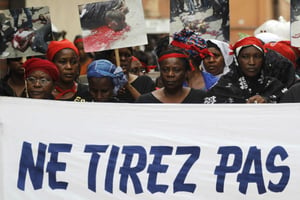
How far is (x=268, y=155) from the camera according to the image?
15.5 feet

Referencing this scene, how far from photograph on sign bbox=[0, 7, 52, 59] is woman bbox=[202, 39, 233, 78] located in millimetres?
1523

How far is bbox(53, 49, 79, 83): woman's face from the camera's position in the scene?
22.2 feet

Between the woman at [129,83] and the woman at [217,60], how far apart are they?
531 mm

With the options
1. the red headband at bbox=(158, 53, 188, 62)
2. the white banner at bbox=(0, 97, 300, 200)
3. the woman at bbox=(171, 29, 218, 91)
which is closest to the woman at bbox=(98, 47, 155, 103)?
the woman at bbox=(171, 29, 218, 91)

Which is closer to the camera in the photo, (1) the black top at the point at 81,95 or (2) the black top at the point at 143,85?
(1) the black top at the point at 81,95

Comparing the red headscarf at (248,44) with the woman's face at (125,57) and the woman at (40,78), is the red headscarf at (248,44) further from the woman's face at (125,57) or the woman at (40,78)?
the woman at (40,78)

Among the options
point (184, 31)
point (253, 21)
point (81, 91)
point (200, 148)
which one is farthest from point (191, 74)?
point (253, 21)

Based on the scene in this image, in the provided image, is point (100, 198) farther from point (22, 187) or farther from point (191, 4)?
point (191, 4)

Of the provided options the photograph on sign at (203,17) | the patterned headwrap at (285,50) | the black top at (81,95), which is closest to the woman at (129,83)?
the black top at (81,95)

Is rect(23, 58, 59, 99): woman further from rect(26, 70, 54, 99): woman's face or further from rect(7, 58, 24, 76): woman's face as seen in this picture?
rect(7, 58, 24, 76): woman's face

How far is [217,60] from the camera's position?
7129 millimetres

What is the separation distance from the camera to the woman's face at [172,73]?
5.86 m

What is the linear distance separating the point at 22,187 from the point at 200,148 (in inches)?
43.2

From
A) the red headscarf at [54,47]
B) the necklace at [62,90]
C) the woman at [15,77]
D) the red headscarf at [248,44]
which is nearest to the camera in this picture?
the red headscarf at [248,44]
